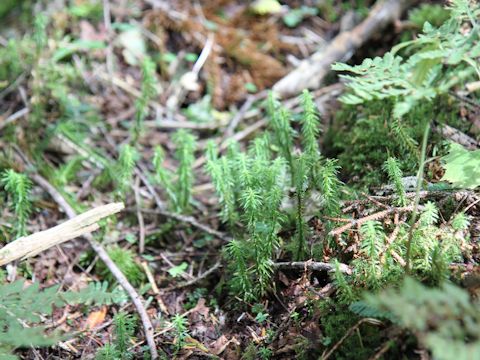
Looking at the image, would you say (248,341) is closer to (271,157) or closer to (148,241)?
(148,241)

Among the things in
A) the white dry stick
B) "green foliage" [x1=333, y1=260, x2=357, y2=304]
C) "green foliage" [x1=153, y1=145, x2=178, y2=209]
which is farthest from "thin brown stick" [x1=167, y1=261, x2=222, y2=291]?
"green foliage" [x1=333, y1=260, x2=357, y2=304]

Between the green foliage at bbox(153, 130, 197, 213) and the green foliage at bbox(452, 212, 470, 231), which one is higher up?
the green foliage at bbox(452, 212, 470, 231)

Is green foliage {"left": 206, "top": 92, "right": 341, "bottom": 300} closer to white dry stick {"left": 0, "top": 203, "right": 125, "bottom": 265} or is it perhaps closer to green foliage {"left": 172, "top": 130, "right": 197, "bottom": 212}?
green foliage {"left": 172, "top": 130, "right": 197, "bottom": 212}

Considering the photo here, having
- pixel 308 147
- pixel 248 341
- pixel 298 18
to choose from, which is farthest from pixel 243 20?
pixel 248 341

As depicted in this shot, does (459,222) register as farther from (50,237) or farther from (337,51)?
(337,51)

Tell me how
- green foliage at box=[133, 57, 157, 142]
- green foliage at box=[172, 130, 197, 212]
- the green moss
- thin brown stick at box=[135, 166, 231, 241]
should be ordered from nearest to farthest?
1. the green moss
2. thin brown stick at box=[135, 166, 231, 241]
3. green foliage at box=[172, 130, 197, 212]
4. green foliage at box=[133, 57, 157, 142]
